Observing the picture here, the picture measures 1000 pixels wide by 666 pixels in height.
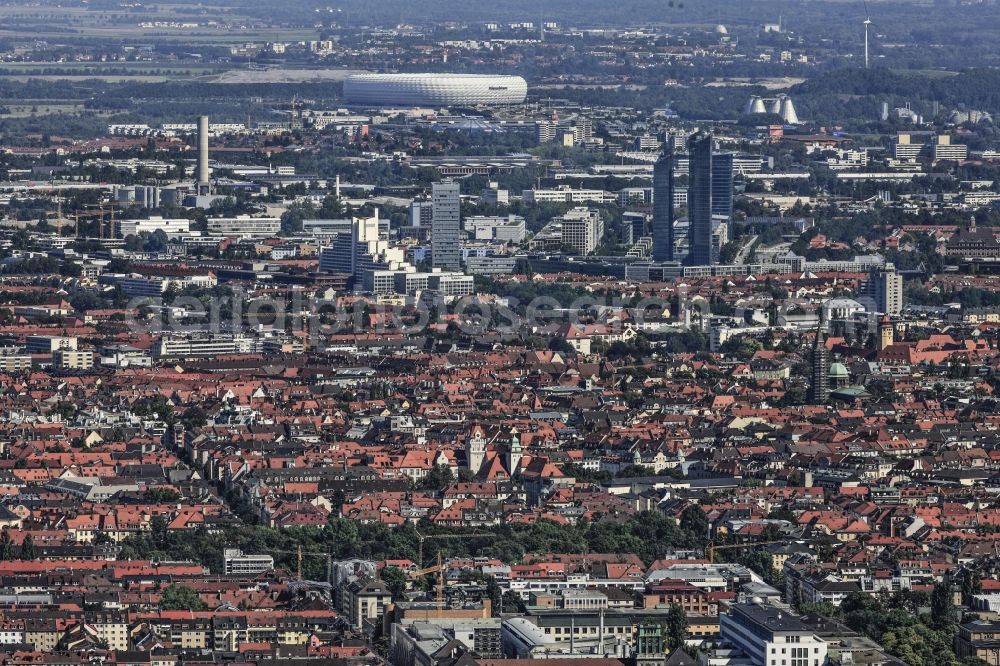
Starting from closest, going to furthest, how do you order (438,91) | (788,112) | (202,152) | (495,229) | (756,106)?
(495,229) → (202,152) → (756,106) → (788,112) → (438,91)

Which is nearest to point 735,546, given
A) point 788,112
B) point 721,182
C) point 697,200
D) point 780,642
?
point 780,642

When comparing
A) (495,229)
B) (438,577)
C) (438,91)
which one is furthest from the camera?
(438,91)

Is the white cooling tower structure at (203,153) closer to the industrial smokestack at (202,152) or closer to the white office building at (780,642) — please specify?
the industrial smokestack at (202,152)

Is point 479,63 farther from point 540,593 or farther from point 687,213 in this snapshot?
point 540,593

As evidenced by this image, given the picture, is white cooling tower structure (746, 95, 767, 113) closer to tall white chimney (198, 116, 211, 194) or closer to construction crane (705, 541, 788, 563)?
tall white chimney (198, 116, 211, 194)

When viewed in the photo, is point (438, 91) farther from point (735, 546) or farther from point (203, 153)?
point (735, 546)
